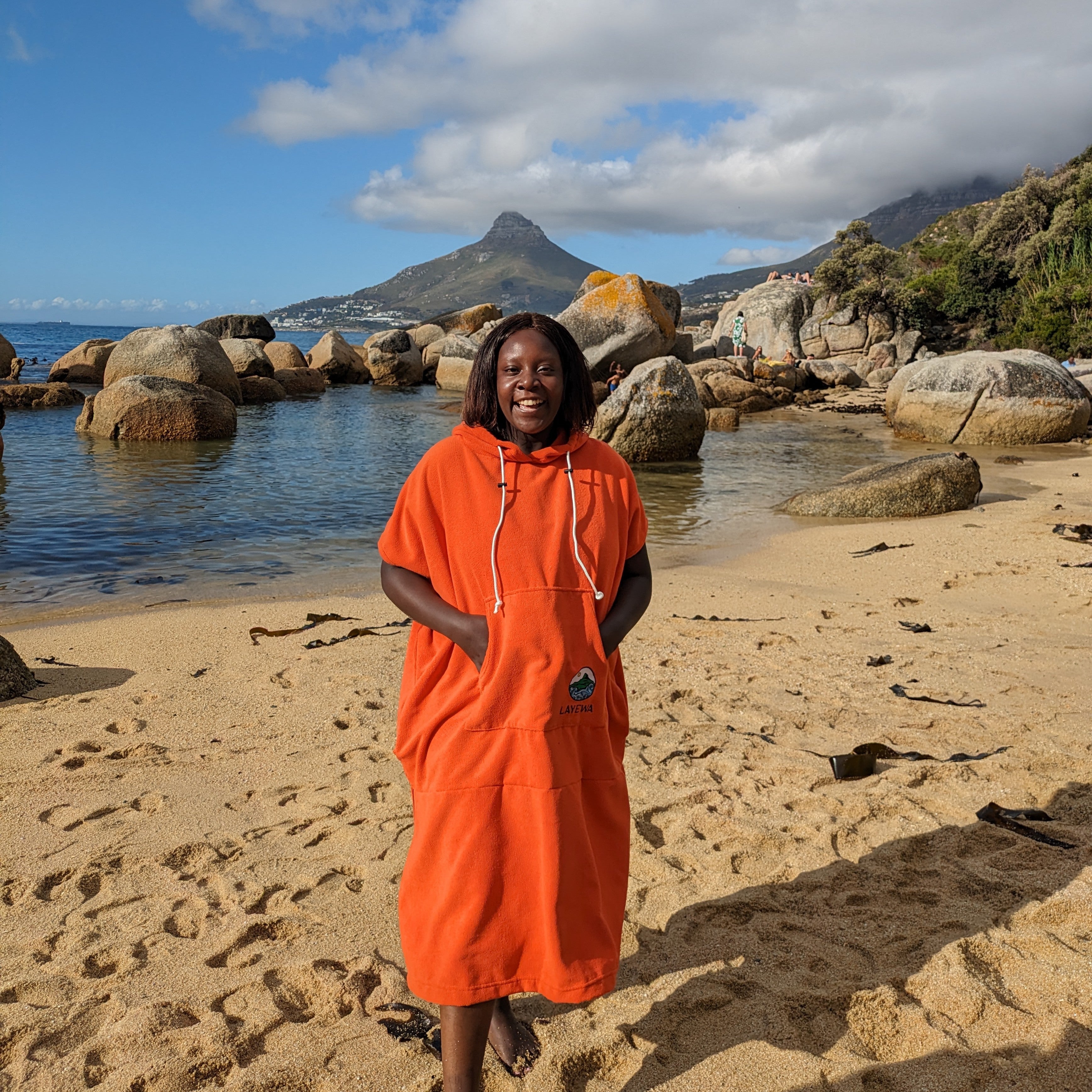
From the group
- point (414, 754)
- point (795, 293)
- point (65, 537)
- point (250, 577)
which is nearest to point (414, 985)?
point (414, 754)

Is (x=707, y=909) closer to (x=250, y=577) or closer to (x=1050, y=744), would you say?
(x=1050, y=744)

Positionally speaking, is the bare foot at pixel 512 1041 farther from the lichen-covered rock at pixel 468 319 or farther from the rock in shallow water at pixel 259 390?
the lichen-covered rock at pixel 468 319

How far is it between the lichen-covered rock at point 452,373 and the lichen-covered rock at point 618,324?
8.21 m

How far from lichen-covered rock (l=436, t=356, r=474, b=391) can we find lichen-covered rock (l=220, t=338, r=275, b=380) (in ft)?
19.5

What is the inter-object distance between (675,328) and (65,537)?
1708 cm

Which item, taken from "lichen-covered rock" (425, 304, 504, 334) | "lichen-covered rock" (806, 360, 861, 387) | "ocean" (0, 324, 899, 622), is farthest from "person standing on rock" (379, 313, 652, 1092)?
"lichen-covered rock" (425, 304, 504, 334)

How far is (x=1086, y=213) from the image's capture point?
94.0 feet

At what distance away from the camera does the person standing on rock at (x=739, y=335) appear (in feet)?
95.5

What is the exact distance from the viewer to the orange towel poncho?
194 cm

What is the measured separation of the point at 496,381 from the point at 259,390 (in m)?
23.3

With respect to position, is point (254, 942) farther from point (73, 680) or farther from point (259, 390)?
point (259, 390)

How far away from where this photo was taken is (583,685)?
1966 millimetres

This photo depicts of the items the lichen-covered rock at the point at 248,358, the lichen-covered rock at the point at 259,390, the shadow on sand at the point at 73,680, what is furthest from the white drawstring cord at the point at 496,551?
the lichen-covered rock at the point at 248,358

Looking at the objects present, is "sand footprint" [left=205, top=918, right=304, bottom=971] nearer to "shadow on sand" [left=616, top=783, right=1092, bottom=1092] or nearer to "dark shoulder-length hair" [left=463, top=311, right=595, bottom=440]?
"shadow on sand" [left=616, top=783, right=1092, bottom=1092]
